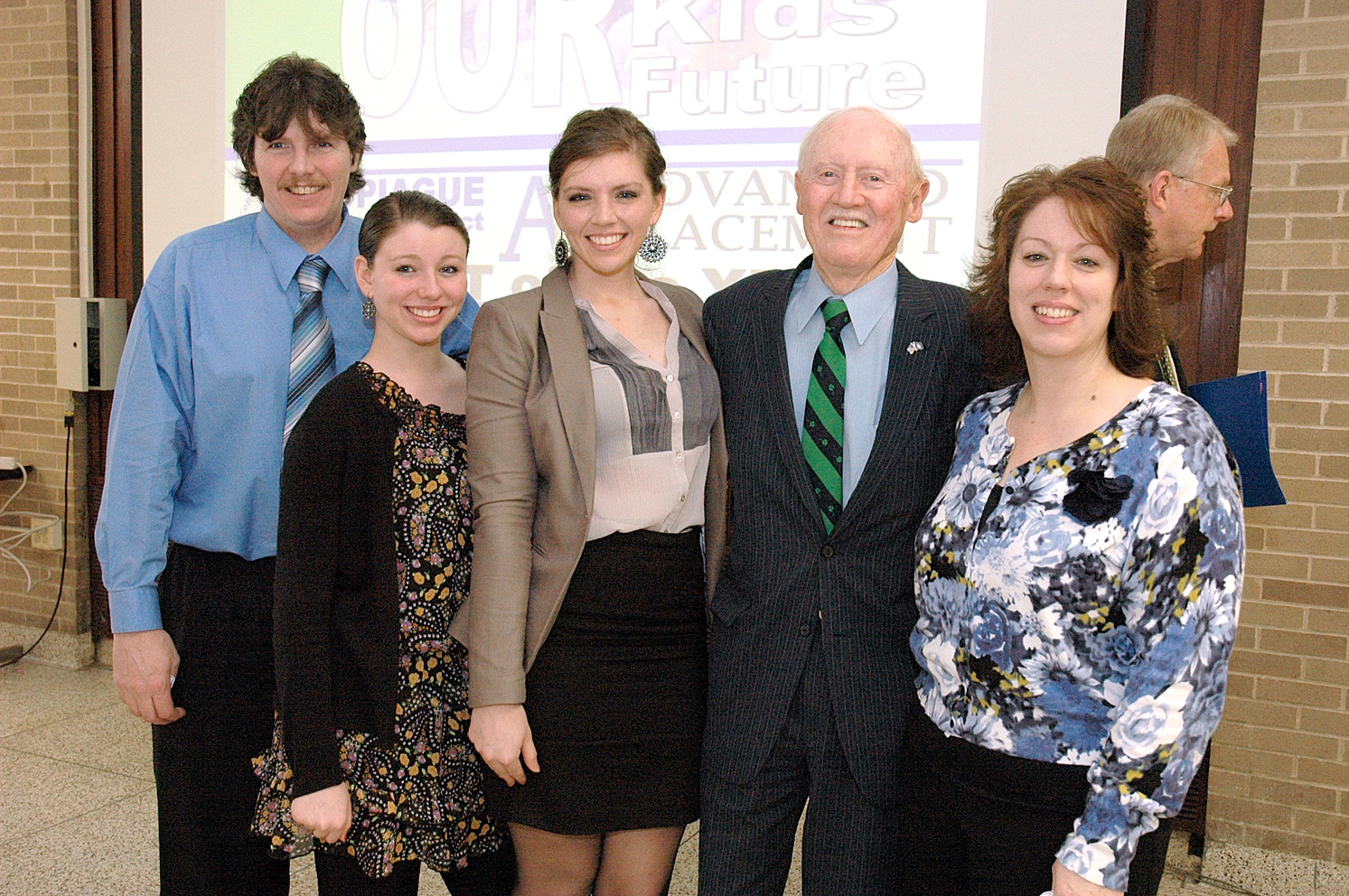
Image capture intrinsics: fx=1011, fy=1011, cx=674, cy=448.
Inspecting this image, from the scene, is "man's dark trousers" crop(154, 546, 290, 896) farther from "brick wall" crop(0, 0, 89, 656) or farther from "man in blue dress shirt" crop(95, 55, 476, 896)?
"brick wall" crop(0, 0, 89, 656)

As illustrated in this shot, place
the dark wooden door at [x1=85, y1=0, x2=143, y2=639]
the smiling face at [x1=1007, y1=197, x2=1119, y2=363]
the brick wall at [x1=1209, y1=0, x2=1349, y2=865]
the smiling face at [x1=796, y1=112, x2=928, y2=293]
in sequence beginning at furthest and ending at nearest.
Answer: the dark wooden door at [x1=85, y1=0, x2=143, y2=639]
the brick wall at [x1=1209, y1=0, x2=1349, y2=865]
the smiling face at [x1=796, y1=112, x2=928, y2=293]
the smiling face at [x1=1007, y1=197, x2=1119, y2=363]

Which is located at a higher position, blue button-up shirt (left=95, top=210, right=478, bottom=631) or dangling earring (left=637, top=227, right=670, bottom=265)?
dangling earring (left=637, top=227, right=670, bottom=265)

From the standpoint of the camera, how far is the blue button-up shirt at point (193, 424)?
1907mm

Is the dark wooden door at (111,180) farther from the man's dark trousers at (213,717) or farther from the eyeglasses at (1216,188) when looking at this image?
the eyeglasses at (1216,188)

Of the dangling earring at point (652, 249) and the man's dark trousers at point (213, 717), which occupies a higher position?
the dangling earring at point (652, 249)

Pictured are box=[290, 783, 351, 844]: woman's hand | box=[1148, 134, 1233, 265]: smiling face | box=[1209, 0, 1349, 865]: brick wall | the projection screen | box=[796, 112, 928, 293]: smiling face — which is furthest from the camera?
the projection screen

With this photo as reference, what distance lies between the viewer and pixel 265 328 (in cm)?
196

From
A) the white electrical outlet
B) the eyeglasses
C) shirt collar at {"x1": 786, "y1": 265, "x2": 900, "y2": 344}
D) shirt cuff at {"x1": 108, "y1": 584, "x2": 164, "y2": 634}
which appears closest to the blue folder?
the eyeglasses

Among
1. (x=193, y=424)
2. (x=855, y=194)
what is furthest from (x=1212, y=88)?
(x=193, y=424)

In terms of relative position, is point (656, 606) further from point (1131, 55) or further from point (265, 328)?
point (1131, 55)

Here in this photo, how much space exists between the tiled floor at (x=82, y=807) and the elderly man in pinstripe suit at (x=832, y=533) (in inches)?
56.9

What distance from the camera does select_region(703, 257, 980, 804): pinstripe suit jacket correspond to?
1656mm

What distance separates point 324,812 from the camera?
5.35ft

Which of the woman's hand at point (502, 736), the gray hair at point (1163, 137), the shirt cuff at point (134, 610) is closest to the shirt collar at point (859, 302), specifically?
the gray hair at point (1163, 137)
